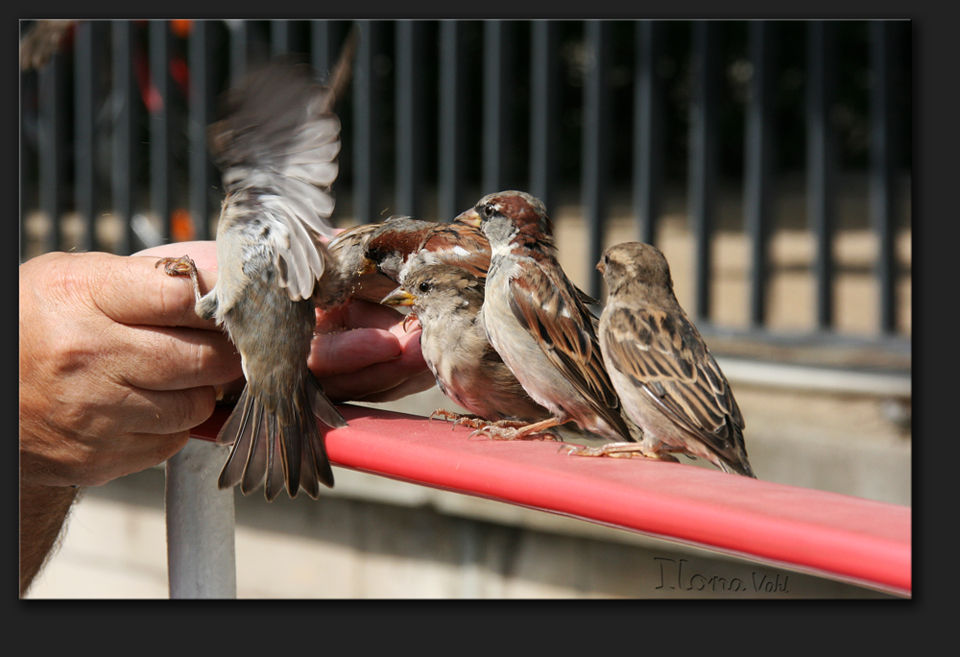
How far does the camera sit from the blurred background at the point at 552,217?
10.9 ft

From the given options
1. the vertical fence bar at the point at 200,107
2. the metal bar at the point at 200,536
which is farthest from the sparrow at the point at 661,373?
the vertical fence bar at the point at 200,107

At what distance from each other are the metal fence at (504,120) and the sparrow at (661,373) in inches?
85.2

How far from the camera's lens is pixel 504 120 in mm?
4355

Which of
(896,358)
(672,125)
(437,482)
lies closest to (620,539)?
(896,358)

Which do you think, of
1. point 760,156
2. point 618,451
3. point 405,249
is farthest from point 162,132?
point 618,451

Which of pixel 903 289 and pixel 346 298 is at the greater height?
pixel 903 289

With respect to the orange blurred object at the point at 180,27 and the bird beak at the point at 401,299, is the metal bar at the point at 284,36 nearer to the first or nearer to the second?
the orange blurred object at the point at 180,27

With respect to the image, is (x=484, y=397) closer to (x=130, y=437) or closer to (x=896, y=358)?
(x=130, y=437)

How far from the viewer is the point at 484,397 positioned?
4.82 feet

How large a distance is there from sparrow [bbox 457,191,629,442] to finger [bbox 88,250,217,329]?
20.2 inches

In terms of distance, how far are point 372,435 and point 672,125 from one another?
24.3 feet

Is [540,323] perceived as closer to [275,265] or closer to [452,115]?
[275,265]

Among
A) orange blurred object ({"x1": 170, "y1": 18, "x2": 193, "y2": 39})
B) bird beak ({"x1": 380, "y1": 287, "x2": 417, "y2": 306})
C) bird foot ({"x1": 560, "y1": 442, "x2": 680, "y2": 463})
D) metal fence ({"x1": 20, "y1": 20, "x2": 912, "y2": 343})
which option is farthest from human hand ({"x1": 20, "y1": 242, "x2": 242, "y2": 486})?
orange blurred object ({"x1": 170, "y1": 18, "x2": 193, "y2": 39})

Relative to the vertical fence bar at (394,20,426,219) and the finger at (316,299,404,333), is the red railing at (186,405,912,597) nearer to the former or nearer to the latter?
the finger at (316,299,404,333)
